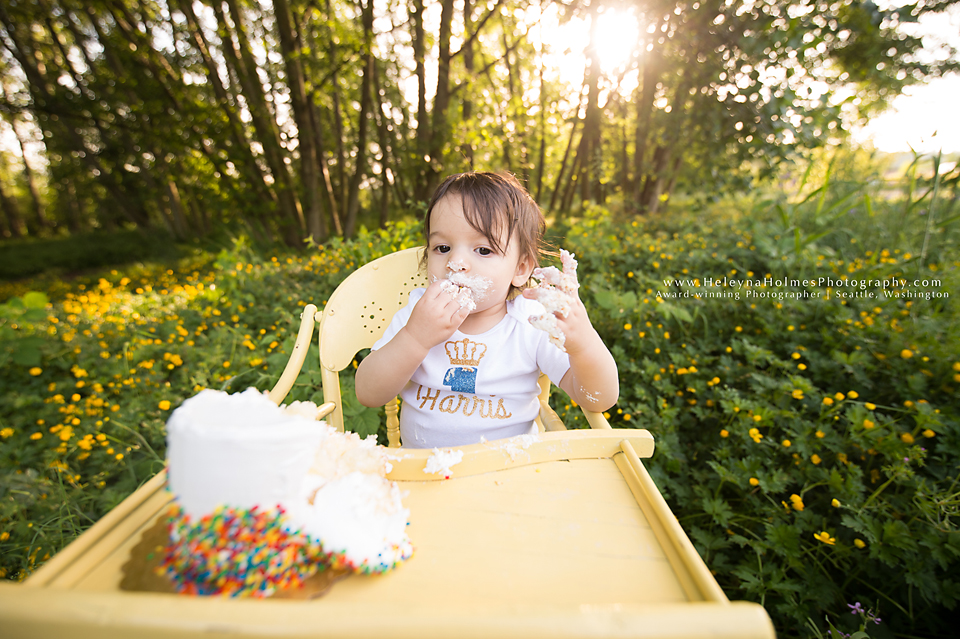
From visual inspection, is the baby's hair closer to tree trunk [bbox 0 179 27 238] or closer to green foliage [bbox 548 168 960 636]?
green foliage [bbox 548 168 960 636]

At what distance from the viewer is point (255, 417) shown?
58 cm

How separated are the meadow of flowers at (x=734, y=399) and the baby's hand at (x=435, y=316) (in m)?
0.72

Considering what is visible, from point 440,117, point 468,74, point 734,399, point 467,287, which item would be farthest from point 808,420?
point 468,74

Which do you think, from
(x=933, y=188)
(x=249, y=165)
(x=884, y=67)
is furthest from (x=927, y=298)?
(x=249, y=165)

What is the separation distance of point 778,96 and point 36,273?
15.7 meters

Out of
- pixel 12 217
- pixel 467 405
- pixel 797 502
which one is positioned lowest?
pixel 797 502

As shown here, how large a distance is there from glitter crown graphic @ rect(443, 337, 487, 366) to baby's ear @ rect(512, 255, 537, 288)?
0.23 metres

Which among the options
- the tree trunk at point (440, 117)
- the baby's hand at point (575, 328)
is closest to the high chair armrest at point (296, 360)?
the baby's hand at point (575, 328)

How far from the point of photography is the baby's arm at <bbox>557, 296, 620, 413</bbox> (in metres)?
0.94

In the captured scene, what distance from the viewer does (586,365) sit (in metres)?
1.02

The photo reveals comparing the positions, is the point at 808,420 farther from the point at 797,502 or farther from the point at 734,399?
the point at 797,502

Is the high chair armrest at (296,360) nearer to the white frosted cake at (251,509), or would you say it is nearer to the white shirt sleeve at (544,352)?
the white frosted cake at (251,509)

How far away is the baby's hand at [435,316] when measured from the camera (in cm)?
103

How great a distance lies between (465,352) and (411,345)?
23 centimetres
